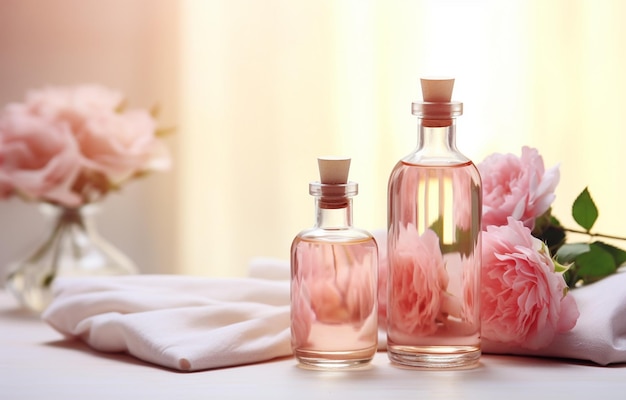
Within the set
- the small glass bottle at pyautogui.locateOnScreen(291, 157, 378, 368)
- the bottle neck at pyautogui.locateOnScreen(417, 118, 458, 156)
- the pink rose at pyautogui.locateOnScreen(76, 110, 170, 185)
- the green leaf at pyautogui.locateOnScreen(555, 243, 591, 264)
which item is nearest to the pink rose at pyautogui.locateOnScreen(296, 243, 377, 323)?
the small glass bottle at pyautogui.locateOnScreen(291, 157, 378, 368)

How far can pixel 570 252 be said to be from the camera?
1.05 metres

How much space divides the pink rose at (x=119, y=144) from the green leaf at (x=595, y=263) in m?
0.67

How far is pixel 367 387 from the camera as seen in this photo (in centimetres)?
88

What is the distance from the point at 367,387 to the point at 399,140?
3.81 ft

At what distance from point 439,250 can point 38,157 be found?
0.72 m

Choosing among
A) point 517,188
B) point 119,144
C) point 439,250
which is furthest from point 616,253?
point 119,144

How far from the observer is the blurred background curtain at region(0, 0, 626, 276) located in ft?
6.45

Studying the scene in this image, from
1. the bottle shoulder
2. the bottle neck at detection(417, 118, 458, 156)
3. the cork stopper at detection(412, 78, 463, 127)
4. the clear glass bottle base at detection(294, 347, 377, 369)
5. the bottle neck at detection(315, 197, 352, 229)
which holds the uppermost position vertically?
the cork stopper at detection(412, 78, 463, 127)

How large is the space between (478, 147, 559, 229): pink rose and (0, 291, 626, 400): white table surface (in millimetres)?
144

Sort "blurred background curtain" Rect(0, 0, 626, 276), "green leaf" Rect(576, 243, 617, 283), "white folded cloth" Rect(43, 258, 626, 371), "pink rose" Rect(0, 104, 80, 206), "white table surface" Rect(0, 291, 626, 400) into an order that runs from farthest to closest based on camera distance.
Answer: "blurred background curtain" Rect(0, 0, 626, 276) < "pink rose" Rect(0, 104, 80, 206) < "green leaf" Rect(576, 243, 617, 283) < "white folded cloth" Rect(43, 258, 626, 371) < "white table surface" Rect(0, 291, 626, 400)

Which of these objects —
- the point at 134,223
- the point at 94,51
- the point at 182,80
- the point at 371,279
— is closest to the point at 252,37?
the point at 182,80

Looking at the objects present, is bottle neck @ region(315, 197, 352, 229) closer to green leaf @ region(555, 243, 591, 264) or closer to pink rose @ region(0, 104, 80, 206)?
green leaf @ region(555, 243, 591, 264)

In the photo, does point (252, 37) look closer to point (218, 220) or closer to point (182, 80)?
point (182, 80)

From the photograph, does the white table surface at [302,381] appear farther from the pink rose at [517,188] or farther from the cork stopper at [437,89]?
the cork stopper at [437,89]
